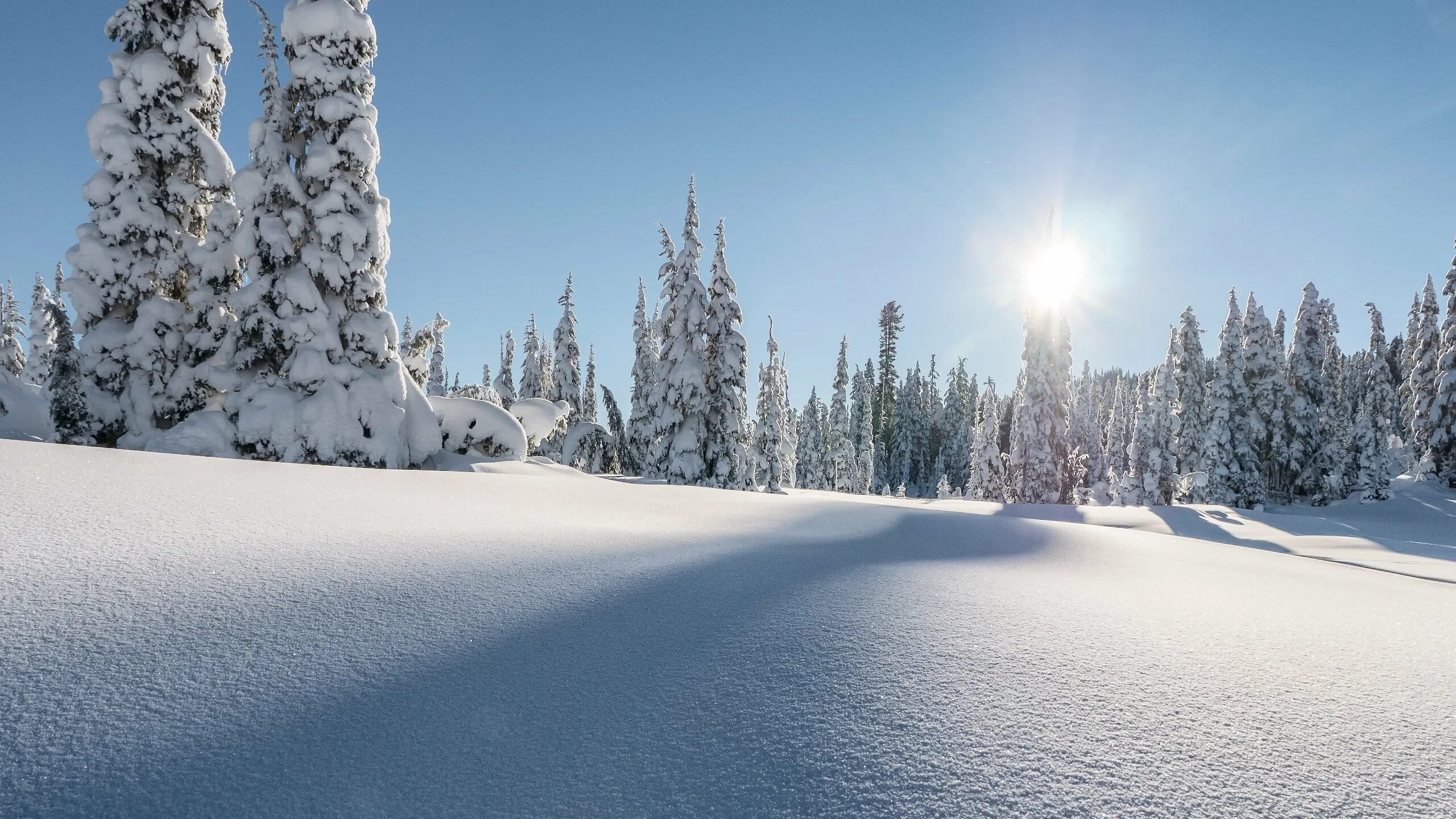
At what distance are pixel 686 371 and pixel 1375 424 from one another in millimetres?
38859

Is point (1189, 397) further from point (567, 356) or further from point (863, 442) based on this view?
point (567, 356)

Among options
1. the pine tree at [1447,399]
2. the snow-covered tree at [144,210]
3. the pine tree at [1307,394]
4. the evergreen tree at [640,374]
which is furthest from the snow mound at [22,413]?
the pine tree at [1307,394]

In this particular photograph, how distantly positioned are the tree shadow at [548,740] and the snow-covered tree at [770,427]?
2894cm

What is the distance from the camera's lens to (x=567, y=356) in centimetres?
3347

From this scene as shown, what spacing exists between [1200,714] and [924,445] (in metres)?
76.0

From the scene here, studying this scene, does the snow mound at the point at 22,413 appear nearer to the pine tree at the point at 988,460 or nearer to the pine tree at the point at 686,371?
the pine tree at the point at 686,371

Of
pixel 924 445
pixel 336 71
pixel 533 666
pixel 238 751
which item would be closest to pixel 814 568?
pixel 533 666

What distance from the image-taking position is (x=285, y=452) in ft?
33.0

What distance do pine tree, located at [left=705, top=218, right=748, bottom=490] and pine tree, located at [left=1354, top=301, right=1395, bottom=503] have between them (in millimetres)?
29627

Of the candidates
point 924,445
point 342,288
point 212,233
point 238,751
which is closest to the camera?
point 238,751

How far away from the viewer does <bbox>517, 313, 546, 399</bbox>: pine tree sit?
38.1 metres

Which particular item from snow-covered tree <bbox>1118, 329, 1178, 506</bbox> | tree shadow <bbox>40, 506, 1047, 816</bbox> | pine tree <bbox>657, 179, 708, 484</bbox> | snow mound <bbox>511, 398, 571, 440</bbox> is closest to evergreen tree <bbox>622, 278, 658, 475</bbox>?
pine tree <bbox>657, 179, 708, 484</bbox>

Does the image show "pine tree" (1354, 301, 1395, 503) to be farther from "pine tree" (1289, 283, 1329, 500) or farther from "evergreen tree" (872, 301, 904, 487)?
"evergreen tree" (872, 301, 904, 487)

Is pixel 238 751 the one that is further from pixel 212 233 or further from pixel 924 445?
pixel 924 445
